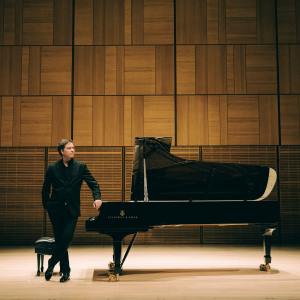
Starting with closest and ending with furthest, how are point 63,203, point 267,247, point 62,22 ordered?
point 63,203 < point 267,247 < point 62,22

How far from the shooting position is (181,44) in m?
5.63

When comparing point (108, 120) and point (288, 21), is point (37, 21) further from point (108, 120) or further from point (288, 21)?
point (288, 21)

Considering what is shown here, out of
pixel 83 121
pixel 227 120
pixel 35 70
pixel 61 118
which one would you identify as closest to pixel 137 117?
pixel 83 121

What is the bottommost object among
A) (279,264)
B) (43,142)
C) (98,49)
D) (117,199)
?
(279,264)

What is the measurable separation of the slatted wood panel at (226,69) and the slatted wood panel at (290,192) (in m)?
1.04

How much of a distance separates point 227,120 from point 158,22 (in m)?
1.95

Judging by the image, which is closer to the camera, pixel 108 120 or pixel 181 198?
pixel 181 198

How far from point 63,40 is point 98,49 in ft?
1.91

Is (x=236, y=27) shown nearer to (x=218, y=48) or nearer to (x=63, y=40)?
(x=218, y=48)

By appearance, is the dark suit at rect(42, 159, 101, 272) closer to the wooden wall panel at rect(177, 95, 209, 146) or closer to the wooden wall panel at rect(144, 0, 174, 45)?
the wooden wall panel at rect(177, 95, 209, 146)

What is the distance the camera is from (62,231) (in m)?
2.99

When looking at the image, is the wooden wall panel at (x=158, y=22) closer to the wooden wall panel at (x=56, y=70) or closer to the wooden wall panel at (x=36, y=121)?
the wooden wall panel at (x=56, y=70)

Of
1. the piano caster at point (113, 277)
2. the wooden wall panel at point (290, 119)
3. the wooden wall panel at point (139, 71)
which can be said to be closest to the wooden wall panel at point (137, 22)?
the wooden wall panel at point (139, 71)

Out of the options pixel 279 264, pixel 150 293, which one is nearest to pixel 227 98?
pixel 279 264
